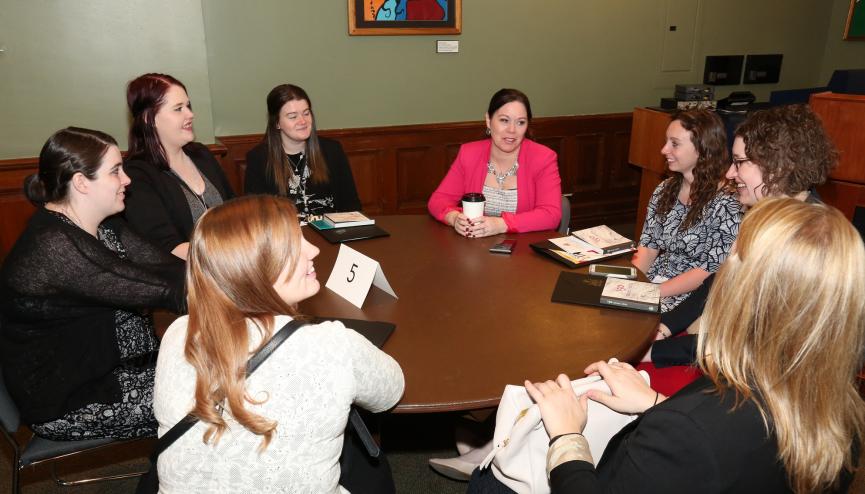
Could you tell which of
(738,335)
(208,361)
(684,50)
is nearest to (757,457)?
(738,335)

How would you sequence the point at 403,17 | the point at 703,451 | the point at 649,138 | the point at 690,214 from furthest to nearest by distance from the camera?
the point at 649,138, the point at 403,17, the point at 690,214, the point at 703,451

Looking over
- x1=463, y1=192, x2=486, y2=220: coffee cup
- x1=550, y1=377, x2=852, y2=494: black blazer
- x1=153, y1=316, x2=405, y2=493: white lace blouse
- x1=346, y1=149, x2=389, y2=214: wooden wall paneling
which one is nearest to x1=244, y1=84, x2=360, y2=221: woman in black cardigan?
x1=463, y1=192, x2=486, y2=220: coffee cup

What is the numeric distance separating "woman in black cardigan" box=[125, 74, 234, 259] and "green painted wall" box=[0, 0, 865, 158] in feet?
4.31

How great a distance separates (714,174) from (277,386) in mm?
2066

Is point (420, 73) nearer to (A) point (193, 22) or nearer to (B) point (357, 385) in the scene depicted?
(A) point (193, 22)

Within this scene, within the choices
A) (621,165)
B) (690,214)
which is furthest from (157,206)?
(621,165)

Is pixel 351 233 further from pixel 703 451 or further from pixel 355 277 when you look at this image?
pixel 703 451

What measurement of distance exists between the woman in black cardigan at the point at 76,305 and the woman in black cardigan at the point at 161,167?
1.56 ft

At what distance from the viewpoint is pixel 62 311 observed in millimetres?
1835

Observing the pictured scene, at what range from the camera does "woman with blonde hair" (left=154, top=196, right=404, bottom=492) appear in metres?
1.15

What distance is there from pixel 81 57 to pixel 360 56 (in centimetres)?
188

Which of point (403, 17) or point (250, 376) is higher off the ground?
point (403, 17)

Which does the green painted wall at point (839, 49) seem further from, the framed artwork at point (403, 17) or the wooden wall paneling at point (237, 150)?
the wooden wall paneling at point (237, 150)

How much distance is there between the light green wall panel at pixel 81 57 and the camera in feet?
11.7
